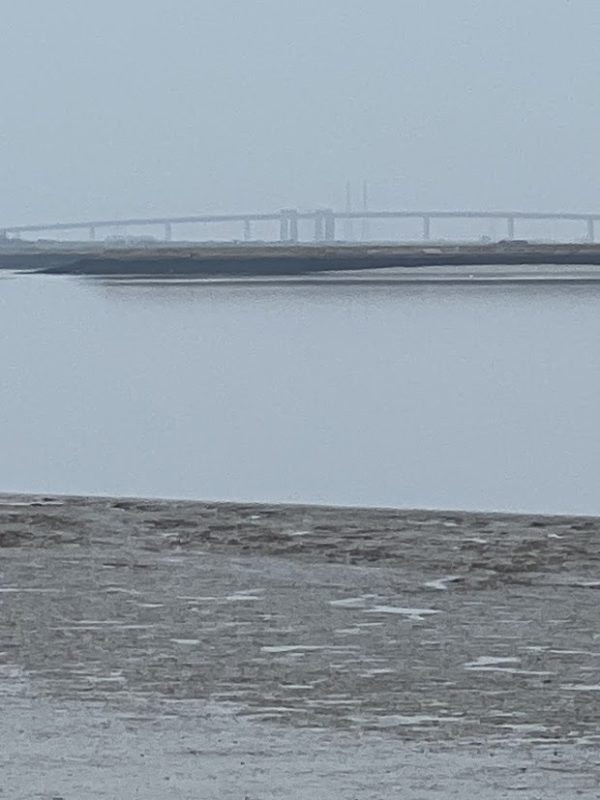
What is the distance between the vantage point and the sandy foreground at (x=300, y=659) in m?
4.56

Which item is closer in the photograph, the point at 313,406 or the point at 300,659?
the point at 300,659

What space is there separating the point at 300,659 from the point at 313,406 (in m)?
21.8

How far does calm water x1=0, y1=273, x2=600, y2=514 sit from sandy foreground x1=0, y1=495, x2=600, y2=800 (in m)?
7.22

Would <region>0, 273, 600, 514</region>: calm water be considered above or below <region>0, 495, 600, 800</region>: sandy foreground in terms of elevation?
below

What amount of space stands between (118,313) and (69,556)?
53801 mm

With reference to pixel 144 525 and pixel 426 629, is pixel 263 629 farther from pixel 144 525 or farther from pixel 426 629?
pixel 144 525

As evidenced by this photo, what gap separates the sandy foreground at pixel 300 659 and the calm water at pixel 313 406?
7.22 metres

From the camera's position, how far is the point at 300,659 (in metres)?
5.97

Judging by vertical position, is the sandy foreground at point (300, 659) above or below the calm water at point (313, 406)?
above

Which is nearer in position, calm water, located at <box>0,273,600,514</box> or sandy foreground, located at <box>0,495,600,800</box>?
sandy foreground, located at <box>0,495,600,800</box>

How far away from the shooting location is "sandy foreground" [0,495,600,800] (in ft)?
15.0

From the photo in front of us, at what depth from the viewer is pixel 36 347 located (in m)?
49.1

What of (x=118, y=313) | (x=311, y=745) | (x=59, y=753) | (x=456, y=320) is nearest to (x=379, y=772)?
(x=311, y=745)

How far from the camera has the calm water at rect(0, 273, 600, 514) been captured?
1825 cm
